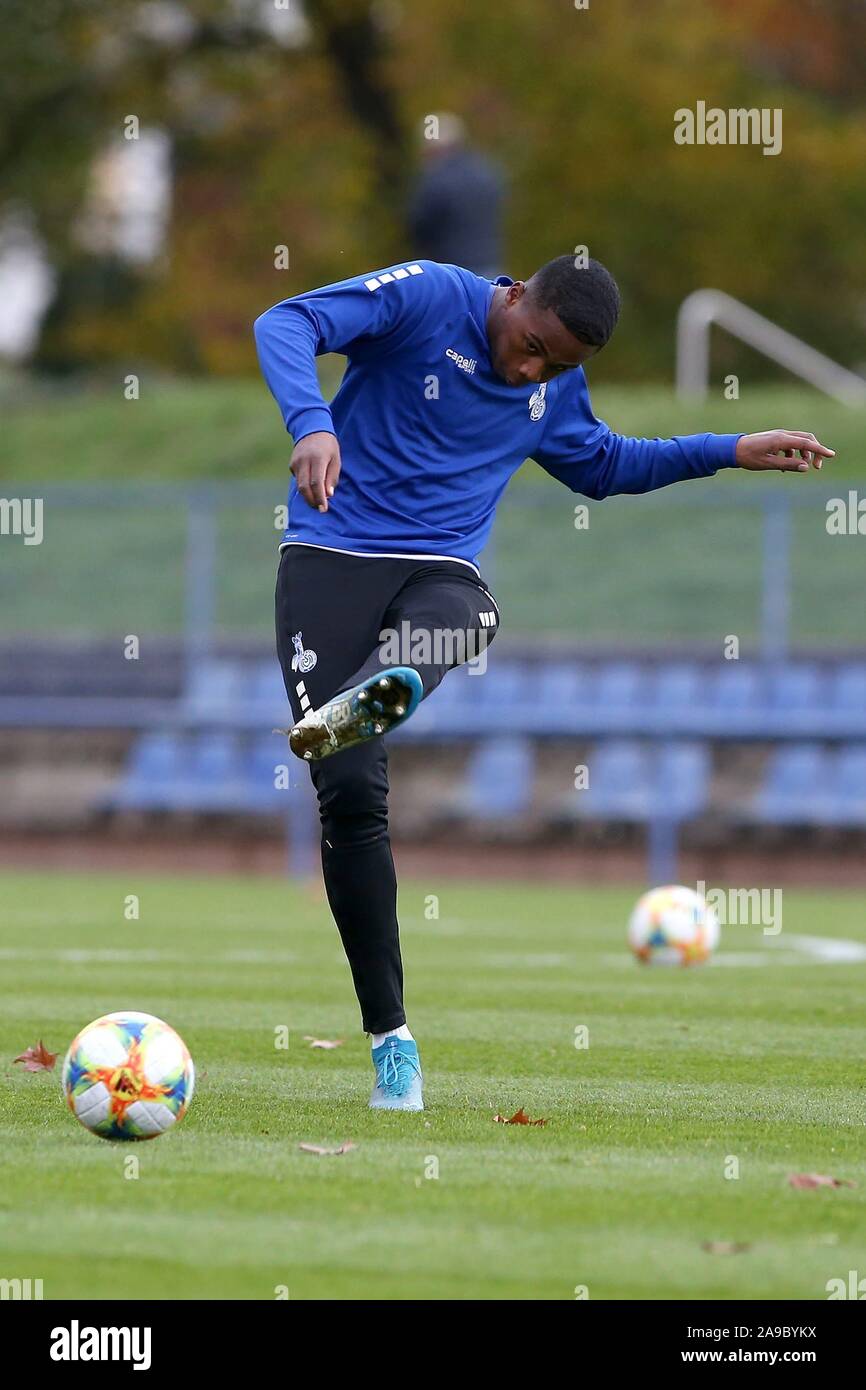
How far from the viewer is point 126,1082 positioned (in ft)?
17.8

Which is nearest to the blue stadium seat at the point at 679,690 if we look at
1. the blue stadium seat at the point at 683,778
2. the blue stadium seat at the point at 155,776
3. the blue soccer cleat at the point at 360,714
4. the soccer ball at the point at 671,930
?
the blue stadium seat at the point at 683,778

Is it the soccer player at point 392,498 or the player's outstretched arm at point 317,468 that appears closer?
the player's outstretched arm at point 317,468

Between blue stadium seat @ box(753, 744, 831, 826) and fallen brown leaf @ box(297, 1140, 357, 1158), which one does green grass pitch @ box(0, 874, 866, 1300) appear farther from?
blue stadium seat @ box(753, 744, 831, 826)

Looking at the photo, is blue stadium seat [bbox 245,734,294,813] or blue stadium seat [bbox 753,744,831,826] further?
blue stadium seat [bbox 245,734,294,813]

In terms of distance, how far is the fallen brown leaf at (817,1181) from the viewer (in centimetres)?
505

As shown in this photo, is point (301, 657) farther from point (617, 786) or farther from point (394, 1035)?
point (617, 786)

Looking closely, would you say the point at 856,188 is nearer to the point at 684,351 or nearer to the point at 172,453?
the point at 684,351

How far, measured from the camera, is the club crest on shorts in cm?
622

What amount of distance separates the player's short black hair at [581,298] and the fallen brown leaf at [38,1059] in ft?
8.63

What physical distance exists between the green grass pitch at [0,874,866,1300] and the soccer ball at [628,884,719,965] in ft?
0.51

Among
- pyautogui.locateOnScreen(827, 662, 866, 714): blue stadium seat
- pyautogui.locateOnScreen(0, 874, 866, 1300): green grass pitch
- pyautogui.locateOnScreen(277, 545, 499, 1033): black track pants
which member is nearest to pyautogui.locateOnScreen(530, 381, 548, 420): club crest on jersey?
pyautogui.locateOnScreen(277, 545, 499, 1033): black track pants

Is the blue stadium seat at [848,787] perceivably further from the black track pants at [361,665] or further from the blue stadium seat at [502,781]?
the black track pants at [361,665]

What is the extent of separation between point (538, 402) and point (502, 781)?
11814 millimetres

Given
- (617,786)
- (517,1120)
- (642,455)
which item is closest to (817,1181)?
(517,1120)
